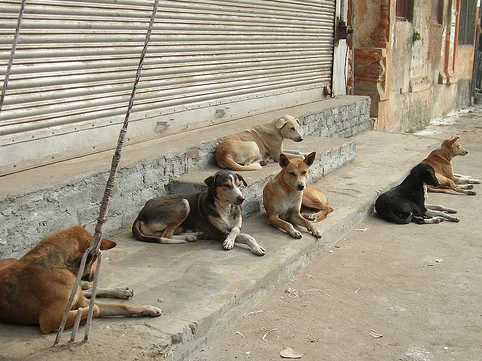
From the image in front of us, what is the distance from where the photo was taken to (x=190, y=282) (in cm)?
474

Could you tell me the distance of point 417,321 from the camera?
477 cm

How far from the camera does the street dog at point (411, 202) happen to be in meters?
7.51

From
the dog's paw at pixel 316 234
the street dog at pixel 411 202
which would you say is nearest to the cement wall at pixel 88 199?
the dog's paw at pixel 316 234

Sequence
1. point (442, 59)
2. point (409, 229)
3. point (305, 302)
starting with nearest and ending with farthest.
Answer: point (305, 302), point (409, 229), point (442, 59)

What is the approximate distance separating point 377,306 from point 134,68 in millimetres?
3844

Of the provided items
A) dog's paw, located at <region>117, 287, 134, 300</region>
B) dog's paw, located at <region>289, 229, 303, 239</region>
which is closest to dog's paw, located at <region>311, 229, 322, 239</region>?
dog's paw, located at <region>289, 229, 303, 239</region>

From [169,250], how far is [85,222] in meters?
0.81

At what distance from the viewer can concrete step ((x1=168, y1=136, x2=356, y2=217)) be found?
6691 mm

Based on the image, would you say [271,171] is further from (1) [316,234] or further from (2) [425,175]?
(2) [425,175]

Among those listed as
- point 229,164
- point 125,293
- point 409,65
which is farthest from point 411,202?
point 409,65

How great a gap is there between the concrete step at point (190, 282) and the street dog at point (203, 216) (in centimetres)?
12

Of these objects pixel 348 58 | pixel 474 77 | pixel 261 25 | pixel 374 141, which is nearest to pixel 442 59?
pixel 474 77

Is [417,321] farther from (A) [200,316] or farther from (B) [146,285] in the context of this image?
(B) [146,285]

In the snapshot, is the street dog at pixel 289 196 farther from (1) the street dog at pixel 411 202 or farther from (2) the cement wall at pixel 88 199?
(1) the street dog at pixel 411 202
